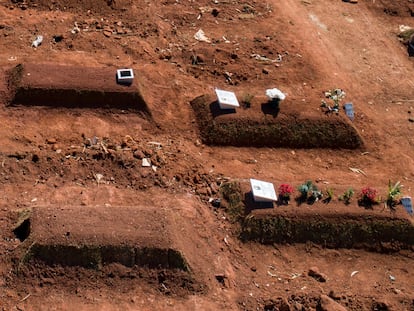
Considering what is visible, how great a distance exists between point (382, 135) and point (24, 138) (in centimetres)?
951

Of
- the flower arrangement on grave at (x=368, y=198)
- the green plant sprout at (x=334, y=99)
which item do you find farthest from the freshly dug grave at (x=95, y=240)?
the green plant sprout at (x=334, y=99)

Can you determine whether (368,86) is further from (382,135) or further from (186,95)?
(186,95)

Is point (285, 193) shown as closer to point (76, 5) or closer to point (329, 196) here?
point (329, 196)

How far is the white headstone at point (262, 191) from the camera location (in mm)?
10995

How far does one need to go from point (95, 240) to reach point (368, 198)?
622cm

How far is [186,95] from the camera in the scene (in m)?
13.9

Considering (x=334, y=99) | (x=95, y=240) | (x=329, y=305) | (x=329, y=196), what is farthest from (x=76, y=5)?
(x=329, y=305)

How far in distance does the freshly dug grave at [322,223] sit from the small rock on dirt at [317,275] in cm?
76

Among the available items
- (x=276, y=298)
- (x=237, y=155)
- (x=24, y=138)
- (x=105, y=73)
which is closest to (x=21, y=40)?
(x=105, y=73)

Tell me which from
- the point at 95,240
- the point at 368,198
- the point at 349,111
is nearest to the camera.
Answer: the point at 95,240

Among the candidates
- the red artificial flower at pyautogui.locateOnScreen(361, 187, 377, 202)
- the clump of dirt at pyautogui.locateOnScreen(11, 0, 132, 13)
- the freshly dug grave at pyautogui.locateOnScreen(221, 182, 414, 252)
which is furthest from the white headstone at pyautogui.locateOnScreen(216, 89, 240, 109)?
the clump of dirt at pyautogui.locateOnScreen(11, 0, 132, 13)

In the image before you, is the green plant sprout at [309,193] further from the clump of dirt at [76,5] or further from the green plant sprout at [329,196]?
the clump of dirt at [76,5]

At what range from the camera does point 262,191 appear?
36.4 ft

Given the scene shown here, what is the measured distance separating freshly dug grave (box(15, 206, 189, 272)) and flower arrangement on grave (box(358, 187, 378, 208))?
453 cm
